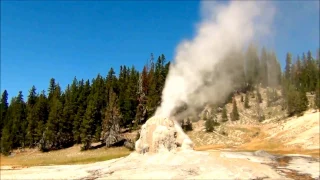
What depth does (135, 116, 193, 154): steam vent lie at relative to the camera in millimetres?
33906

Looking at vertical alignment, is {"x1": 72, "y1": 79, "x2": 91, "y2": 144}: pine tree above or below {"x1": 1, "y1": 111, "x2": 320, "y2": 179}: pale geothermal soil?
above

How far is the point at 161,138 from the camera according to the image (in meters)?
33.8

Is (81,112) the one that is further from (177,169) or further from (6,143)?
(177,169)

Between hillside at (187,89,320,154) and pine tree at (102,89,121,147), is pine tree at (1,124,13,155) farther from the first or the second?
hillside at (187,89,320,154)

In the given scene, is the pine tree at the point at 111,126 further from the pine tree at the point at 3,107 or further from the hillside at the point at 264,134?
the pine tree at the point at 3,107

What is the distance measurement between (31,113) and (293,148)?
7117cm

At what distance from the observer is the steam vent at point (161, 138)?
33.9 meters

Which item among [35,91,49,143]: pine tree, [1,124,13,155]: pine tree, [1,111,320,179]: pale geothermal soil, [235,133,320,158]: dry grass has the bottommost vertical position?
[235,133,320,158]: dry grass

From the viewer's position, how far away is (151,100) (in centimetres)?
9262

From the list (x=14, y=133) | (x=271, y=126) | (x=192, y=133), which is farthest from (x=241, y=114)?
(x=14, y=133)

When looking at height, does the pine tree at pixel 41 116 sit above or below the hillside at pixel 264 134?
above

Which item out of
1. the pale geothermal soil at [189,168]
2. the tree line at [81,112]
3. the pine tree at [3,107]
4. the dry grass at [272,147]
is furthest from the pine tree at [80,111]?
the pale geothermal soil at [189,168]

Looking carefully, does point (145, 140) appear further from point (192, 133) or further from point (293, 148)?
point (192, 133)

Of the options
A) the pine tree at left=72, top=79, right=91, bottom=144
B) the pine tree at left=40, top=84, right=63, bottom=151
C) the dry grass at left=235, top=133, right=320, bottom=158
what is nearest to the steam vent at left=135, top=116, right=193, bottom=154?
the dry grass at left=235, top=133, right=320, bottom=158
